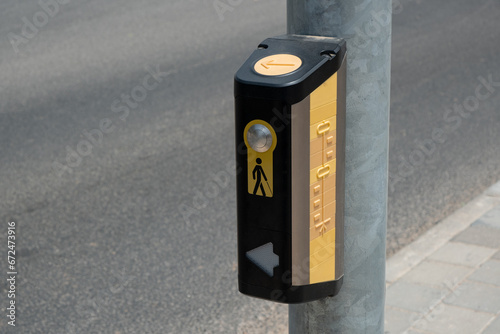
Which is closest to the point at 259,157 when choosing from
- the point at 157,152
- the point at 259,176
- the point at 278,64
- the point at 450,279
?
the point at 259,176

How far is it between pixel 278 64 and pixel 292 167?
269 millimetres

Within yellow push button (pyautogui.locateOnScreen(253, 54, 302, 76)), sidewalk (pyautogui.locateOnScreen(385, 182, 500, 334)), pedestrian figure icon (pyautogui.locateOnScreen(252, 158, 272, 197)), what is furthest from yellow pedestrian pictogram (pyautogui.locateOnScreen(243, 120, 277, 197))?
sidewalk (pyautogui.locateOnScreen(385, 182, 500, 334))

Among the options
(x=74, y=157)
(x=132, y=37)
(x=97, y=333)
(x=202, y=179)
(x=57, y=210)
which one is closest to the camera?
(x=97, y=333)

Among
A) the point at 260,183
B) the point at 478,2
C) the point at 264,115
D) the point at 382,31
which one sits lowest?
the point at 478,2

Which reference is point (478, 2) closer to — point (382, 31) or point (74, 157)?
point (74, 157)

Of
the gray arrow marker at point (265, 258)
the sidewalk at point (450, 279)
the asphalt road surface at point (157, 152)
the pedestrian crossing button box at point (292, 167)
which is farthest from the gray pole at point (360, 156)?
the asphalt road surface at point (157, 152)

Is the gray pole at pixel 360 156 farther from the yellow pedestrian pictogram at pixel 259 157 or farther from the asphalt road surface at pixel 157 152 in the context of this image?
the asphalt road surface at pixel 157 152

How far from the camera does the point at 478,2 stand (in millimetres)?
10711

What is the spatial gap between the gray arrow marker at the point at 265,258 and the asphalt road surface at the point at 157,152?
5.62ft

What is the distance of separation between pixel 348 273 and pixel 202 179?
3.29m

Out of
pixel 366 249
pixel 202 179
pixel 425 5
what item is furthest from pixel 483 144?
pixel 425 5

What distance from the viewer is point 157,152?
5.80 meters

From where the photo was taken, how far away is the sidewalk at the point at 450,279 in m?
3.55

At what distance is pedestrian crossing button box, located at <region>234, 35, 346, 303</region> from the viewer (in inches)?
72.6
